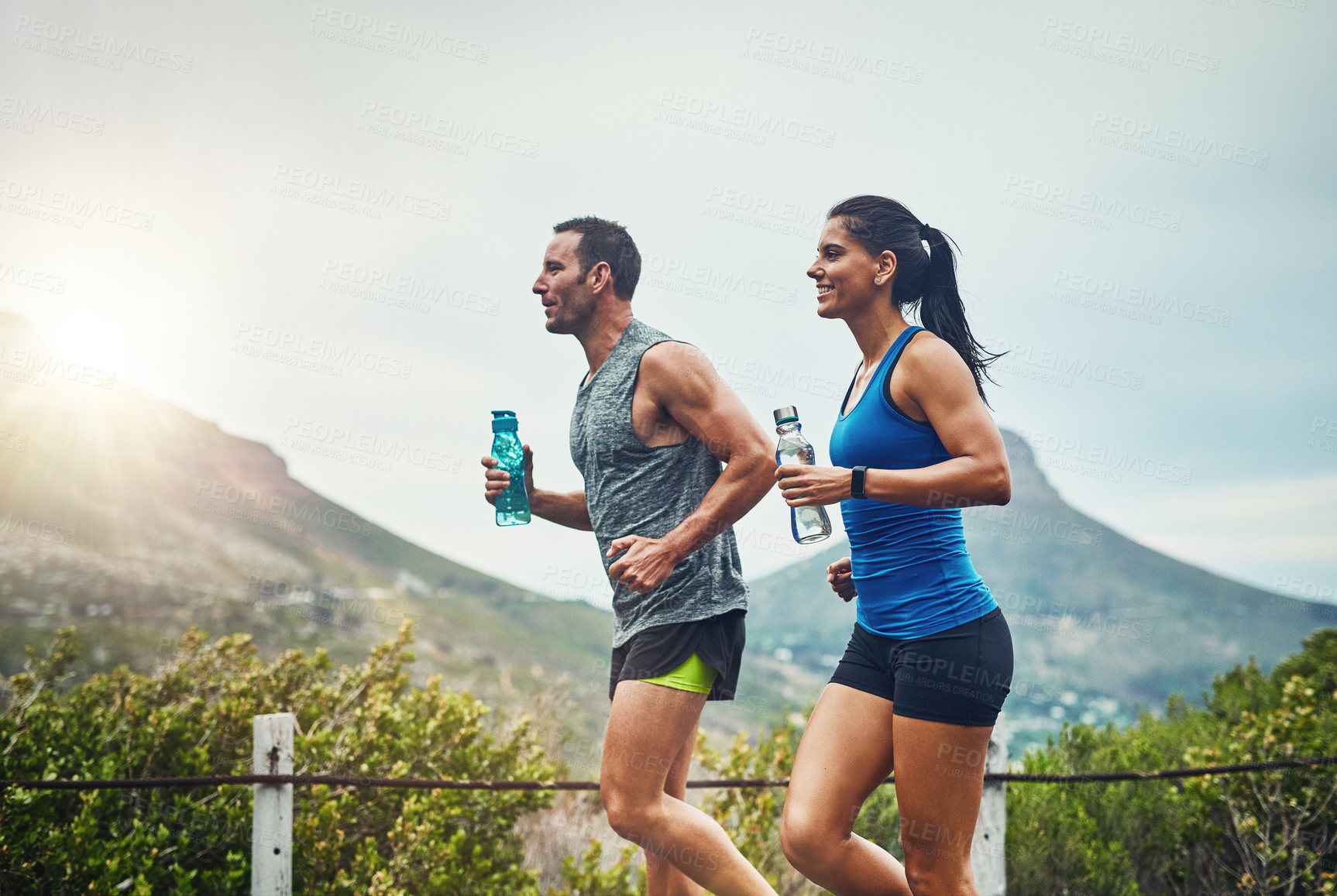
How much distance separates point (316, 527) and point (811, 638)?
26905 millimetres

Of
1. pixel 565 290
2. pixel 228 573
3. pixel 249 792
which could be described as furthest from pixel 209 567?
pixel 565 290

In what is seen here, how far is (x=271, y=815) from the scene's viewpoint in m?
3.00

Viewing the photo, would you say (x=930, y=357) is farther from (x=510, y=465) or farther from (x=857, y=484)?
(x=510, y=465)

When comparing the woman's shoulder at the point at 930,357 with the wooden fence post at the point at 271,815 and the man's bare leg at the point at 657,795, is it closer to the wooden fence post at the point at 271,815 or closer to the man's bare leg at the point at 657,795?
the man's bare leg at the point at 657,795

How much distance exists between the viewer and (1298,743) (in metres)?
4.81

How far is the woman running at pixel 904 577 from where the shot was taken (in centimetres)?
208

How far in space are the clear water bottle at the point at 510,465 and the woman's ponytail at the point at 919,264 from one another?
3.99ft

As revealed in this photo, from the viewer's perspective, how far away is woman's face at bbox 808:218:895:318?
7.81ft

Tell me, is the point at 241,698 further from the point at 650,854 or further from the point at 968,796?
the point at 968,796

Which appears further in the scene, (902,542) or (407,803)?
(407,803)

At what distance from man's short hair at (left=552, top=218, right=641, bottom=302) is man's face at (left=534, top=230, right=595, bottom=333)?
0.10 feet

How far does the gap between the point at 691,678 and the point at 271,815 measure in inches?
64.0

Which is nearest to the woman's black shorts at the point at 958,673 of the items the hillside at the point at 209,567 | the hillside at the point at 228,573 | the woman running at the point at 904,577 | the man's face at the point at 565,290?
the woman running at the point at 904,577

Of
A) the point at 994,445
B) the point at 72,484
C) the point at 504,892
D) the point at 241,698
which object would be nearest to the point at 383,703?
the point at 241,698
